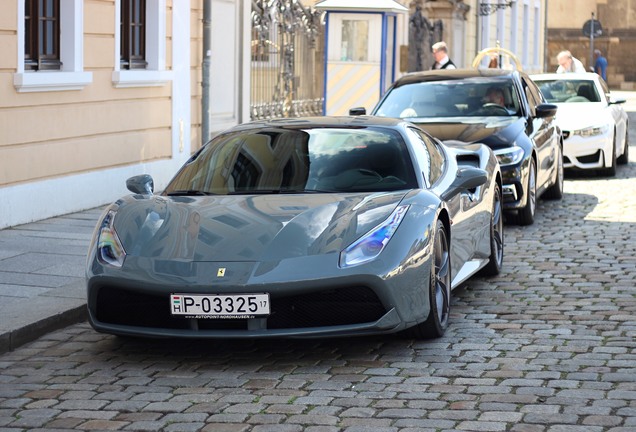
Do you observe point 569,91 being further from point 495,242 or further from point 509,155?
point 495,242

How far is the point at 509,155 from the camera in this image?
12.6m

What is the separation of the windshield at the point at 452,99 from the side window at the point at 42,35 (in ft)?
10.7

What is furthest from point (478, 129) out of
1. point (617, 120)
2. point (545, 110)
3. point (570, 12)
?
point (570, 12)

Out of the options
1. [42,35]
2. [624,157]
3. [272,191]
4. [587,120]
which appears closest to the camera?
[272,191]

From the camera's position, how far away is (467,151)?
32.1 feet

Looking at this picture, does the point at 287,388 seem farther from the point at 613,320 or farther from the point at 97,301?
the point at 613,320

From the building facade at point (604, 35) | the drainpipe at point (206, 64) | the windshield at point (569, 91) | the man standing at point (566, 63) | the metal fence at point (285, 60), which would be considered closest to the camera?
the drainpipe at point (206, 64)

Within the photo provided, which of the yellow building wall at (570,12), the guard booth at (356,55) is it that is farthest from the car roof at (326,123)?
the yellow building wall at (570,12)

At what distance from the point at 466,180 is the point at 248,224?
1.74m

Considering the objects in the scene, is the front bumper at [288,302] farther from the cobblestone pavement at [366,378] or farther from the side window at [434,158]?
the side window at [434,158]

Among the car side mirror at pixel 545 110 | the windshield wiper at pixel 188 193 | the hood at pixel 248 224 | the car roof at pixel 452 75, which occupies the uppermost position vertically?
the car roof at pixel 452 75

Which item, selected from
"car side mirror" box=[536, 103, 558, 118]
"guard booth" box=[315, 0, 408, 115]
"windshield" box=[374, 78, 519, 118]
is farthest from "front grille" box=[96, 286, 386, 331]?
"guard booth" box=[315, 0, 408, 115]

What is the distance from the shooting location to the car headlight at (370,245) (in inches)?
263

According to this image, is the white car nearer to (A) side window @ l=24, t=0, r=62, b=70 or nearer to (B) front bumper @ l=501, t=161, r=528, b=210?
(B) front bumper @ l=501, t=161, r=528, b=210
